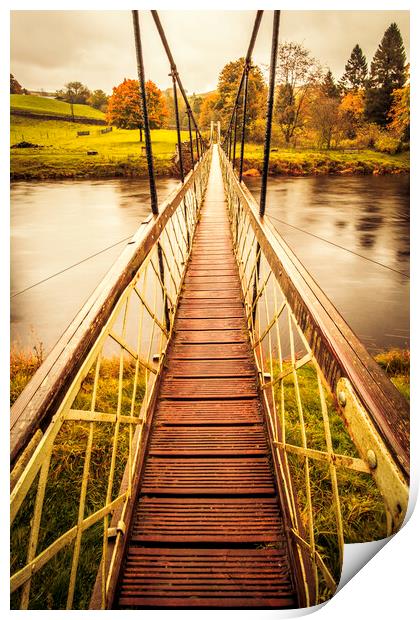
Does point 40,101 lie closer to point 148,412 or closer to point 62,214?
point 62,214

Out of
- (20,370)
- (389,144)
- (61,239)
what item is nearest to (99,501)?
(20,370)

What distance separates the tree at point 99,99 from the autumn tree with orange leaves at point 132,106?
11.1 meters

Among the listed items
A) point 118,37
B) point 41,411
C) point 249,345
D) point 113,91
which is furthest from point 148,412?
point 113,91

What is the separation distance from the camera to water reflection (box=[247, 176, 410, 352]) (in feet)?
26.1

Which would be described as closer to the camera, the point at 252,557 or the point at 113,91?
the point at 252,557

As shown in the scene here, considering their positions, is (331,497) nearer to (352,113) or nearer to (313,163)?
(352,113)

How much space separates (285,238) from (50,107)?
34.3 m

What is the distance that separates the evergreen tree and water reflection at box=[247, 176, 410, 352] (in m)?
5.29

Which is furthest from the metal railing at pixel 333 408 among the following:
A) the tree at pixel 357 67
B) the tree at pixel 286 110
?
the tree at pixel 357 67

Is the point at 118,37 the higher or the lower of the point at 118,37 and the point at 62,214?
the lower

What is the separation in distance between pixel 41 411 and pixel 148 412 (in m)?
1.05

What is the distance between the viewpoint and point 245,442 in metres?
1.48

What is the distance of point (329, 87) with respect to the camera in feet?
73.8

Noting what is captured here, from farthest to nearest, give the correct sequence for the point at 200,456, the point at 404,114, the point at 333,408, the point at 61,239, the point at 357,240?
the point at 61,239 < the point at 357,240 < the point at 404,114 < the point at 200,456 < the point at 333,408
